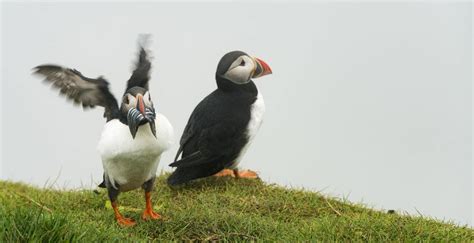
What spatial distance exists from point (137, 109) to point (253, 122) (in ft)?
7.14

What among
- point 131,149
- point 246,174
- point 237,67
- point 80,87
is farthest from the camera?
point 246,174

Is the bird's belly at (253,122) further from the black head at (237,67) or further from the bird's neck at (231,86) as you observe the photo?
the black head at (237,67)

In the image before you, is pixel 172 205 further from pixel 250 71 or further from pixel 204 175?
pixel 250 71

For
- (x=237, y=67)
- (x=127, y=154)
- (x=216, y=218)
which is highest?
(x=237, y=67)

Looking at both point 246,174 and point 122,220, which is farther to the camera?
point 246,174

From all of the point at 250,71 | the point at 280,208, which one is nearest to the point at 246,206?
the point at 280,208

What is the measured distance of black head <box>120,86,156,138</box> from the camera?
457cm

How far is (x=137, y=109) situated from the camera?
4629mm

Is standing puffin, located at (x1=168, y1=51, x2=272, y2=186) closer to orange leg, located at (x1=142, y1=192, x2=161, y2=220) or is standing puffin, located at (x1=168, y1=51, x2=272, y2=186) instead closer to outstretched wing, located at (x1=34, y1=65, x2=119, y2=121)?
orange leg, located at (x1=142, y1=192, x2=161, y2=220)

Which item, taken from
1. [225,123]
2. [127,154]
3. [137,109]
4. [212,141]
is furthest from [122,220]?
[225,123]

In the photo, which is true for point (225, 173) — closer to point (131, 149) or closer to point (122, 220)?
point (122, 220)

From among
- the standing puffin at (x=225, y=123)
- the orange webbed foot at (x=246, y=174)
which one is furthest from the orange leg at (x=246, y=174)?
the standing puffin at (x=225, y=123)

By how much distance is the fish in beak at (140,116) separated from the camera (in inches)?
180

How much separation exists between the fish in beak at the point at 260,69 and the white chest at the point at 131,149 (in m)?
1.94
